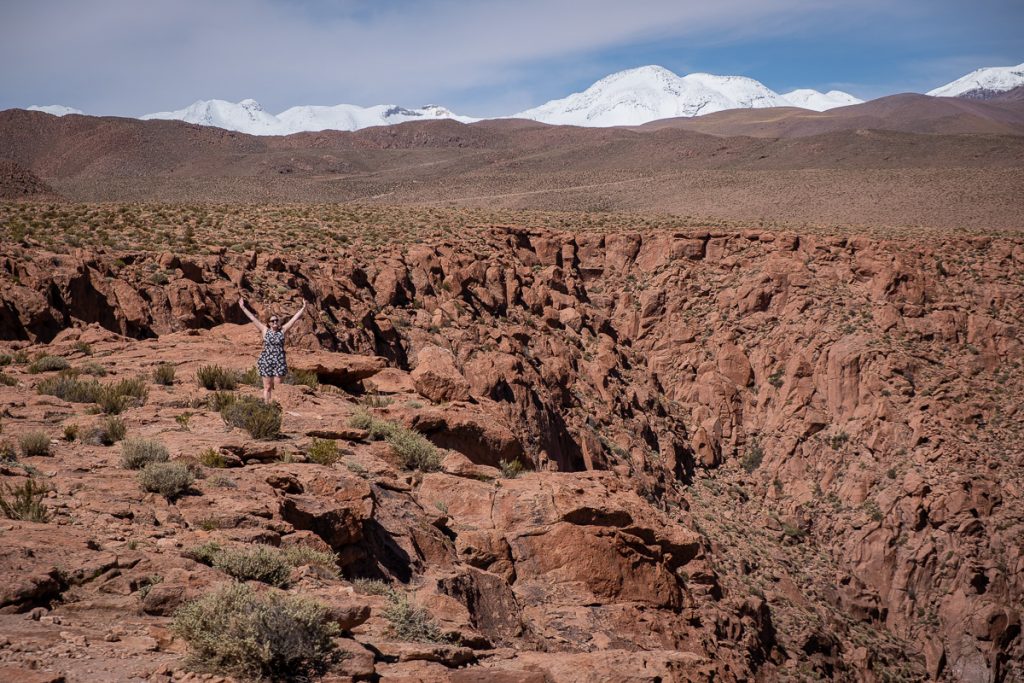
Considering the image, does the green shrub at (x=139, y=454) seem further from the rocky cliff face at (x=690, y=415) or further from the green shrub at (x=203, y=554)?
the green shrub at (x=203, y=554)

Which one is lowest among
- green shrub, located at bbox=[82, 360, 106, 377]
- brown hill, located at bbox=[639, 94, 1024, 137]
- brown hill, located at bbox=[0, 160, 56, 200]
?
green shrub, located at bbox=[82, 360, 106, 377]

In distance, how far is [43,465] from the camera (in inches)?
343

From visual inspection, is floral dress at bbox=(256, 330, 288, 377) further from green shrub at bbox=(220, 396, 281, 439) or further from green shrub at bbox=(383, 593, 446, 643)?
green shrub at bbox=(383, 593, 446, 643)

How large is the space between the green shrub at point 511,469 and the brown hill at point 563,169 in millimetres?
42968

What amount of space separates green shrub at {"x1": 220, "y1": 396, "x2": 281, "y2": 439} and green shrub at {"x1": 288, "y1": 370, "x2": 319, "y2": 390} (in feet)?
6.63

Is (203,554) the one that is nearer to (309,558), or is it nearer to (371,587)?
(309,558)

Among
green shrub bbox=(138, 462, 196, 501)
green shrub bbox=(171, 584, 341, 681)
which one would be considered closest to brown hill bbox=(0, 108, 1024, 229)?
green shrub bbox=(138, 462, 196, 501)

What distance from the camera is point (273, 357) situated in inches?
485

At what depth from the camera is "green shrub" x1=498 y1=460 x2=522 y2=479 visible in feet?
41.5

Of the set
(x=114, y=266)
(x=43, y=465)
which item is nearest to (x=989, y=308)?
(x=114, y=266)

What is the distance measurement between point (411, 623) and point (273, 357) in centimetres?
636


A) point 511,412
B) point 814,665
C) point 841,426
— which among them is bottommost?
point 814,665

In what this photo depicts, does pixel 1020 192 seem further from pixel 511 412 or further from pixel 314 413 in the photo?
pixel 314 413

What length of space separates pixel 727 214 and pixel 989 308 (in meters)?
27.9
